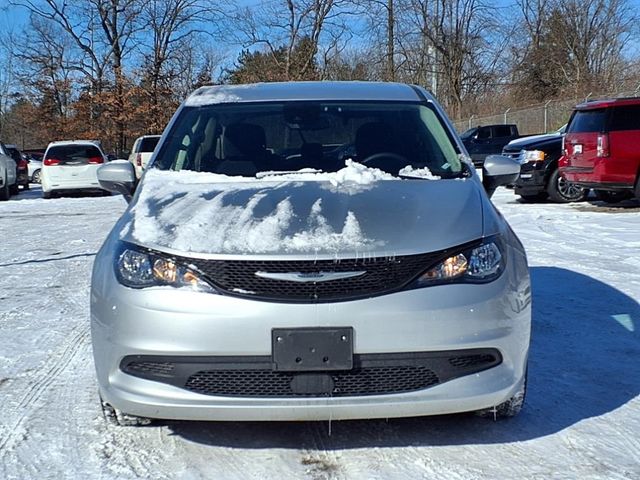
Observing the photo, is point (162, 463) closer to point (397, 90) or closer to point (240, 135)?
point (240, 135)

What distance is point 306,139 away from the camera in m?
4.53

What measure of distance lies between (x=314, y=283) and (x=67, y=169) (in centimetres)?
1804

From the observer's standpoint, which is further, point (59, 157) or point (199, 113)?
point (59, 157)

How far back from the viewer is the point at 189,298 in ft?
10.1

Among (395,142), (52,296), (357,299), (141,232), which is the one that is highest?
(395,142)

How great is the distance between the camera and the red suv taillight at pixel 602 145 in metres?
11.8

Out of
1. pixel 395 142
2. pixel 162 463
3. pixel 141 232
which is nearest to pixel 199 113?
pixel 395 142

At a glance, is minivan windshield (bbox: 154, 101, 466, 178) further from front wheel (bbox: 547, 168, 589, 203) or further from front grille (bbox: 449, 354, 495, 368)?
→ front wheel (bbox: 547, 168, 589, 203)

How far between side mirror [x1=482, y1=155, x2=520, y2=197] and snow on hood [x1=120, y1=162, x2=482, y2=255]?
A: 0.69 metres

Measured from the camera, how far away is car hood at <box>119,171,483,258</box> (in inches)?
124

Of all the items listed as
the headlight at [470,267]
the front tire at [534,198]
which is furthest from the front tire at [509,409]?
the front tire at [534,198]

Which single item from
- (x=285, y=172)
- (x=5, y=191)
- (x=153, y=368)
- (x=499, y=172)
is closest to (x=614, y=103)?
(x=499, y=172)

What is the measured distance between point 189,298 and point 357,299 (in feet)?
2.17

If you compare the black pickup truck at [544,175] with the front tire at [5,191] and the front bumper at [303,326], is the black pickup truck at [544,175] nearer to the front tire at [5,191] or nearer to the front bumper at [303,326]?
the front bumper at [303,326]
